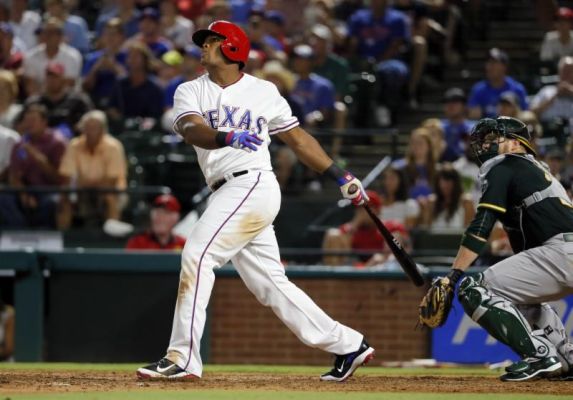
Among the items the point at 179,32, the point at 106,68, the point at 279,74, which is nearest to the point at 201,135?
the point at 279,74

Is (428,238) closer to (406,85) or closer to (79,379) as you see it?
(406,85)

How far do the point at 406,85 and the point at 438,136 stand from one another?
215 centimetres

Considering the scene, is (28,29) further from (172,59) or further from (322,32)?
(322,32)

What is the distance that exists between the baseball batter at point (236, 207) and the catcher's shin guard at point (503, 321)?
647mm

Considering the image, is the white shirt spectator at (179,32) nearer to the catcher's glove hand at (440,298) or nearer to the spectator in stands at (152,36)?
the spectator in stands at (152,36)

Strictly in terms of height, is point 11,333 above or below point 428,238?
below

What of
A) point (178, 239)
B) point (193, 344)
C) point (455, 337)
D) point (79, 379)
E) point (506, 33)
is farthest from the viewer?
point (506, 33)

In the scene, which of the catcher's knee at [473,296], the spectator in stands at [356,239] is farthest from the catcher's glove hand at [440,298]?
the spectator in stands at [356,239]

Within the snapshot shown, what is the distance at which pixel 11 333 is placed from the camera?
10.5 m

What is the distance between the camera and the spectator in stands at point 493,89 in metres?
12.9

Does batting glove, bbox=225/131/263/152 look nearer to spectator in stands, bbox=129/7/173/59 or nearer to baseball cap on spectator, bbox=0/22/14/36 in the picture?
spectator in stands, bbox=129/7/173/59

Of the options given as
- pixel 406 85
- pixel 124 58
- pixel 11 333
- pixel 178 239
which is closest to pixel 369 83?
pixel 406 85

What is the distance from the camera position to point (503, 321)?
22.2 feet

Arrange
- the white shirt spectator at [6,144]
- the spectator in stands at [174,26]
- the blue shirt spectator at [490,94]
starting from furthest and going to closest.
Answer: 1. the spectator in stands at [174,26]
2. the blue shirt spectator at [490,94]
3. the white shirt spectator at [6,144]
